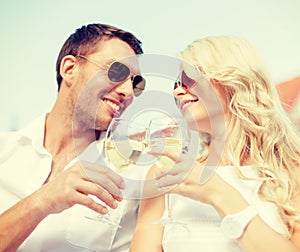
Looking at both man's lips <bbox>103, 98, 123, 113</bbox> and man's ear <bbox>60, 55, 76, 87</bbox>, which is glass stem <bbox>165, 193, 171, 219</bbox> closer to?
man's lips <bbox>103, 98, 123, 113</bbox>

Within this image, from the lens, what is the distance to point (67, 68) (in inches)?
49.6

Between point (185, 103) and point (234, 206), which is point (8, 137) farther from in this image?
point (234, 206)

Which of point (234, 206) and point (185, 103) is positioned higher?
point (185, 103)

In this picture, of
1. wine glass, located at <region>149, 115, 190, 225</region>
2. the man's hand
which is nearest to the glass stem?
wine glass, located at <region>149, 115, 190, 225</region>

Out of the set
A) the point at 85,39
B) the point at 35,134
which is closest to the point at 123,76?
the point at 85,39

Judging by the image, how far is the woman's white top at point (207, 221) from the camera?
101 cm

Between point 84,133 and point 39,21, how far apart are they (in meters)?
Result: 0.32

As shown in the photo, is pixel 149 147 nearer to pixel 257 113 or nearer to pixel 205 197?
pixel 205 197

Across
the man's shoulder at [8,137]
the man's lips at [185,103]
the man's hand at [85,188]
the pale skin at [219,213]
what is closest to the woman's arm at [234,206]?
the pale skin at [219,213]

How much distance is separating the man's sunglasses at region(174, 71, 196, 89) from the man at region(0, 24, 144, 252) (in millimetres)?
108

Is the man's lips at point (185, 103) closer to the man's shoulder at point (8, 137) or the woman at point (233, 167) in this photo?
the woman at point (233, 167)

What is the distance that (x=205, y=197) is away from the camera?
966mm

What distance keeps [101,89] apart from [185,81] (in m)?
0.23

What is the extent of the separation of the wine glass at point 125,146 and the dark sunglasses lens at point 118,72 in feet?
0.65
